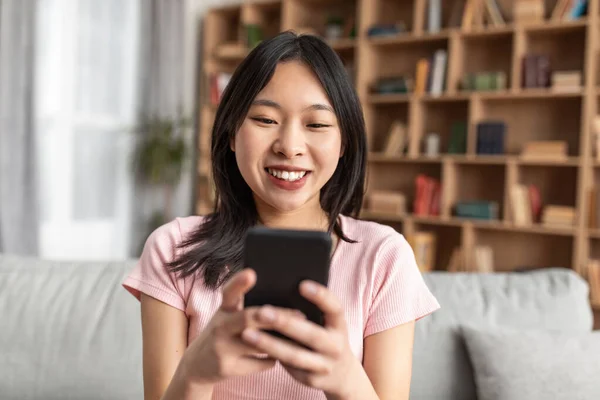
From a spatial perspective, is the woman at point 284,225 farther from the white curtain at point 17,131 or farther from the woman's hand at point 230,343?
the white curtain at point 17,131

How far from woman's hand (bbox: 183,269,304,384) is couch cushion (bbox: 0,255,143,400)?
0.71 m

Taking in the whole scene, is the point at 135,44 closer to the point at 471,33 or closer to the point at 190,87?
the point at 190,87

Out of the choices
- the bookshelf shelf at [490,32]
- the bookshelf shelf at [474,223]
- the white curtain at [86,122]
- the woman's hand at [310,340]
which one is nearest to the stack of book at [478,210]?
the bookshelf shelf at [474,223]

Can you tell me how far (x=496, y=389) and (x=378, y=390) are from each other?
53 cm

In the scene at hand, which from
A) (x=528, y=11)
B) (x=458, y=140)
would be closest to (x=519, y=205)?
(x=458, y=140)

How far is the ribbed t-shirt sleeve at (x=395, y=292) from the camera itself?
964 mm

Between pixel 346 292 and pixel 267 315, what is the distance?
390mm

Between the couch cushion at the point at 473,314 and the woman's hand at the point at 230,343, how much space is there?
0.77 m

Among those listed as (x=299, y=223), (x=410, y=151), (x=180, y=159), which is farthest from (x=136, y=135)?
(x=299, y=223)

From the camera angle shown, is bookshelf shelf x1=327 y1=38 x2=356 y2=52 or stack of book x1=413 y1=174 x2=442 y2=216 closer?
stack of book x1=413 y1=174 x2=442 y2=216

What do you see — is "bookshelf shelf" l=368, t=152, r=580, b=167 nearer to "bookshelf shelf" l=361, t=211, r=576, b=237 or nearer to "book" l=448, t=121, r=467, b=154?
"book" l=448, t=121, r=467, b=154

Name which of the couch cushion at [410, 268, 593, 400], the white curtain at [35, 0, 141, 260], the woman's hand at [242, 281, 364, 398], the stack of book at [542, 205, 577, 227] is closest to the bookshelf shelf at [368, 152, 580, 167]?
the stack of book at [542, 205, 577, 227]

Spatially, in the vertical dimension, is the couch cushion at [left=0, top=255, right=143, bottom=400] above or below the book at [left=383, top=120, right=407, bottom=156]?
below

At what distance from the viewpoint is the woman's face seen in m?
0.92
